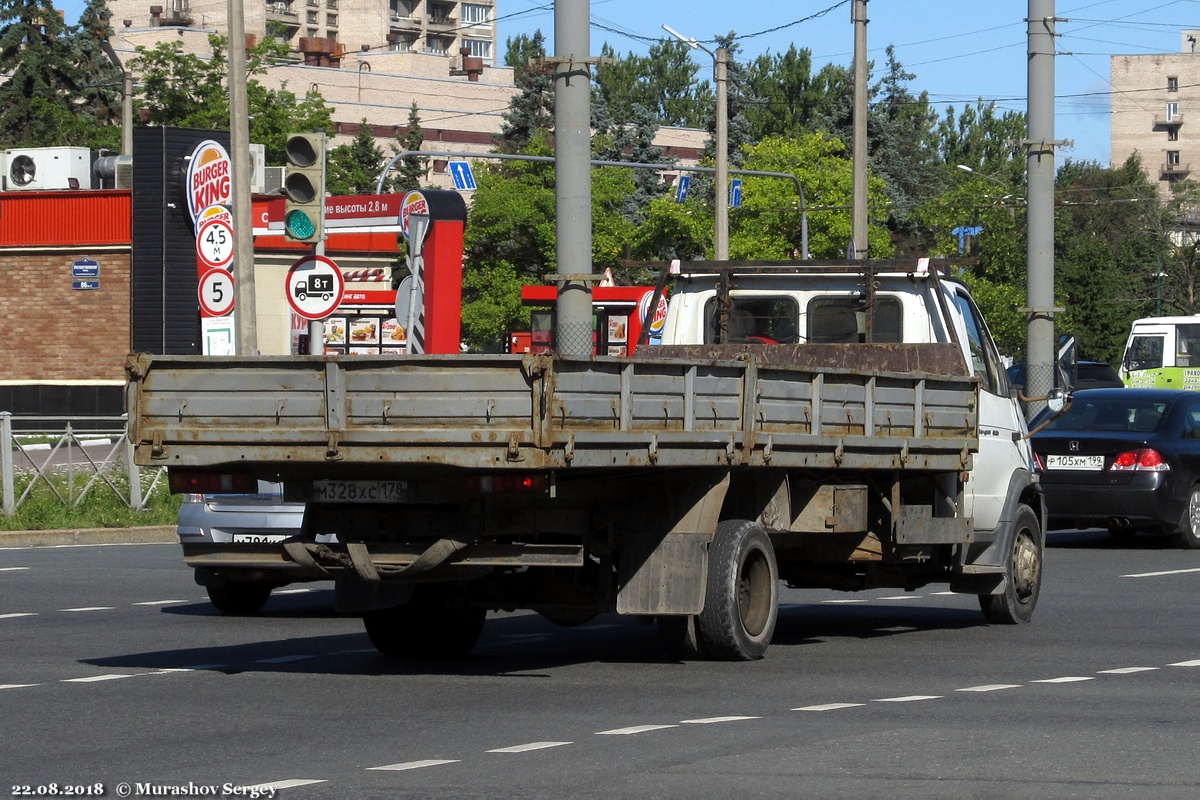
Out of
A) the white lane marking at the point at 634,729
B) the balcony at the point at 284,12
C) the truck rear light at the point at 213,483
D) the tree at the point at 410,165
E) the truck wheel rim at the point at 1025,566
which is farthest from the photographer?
the balcony at the point at 284,12

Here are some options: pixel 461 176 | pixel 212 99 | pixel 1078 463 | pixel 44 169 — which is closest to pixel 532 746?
pixel 1078 463

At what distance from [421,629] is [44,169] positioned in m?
42.1

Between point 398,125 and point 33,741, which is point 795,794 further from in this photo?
point 398,125

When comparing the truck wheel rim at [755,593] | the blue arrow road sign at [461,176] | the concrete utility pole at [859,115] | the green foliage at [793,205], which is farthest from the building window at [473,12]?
the truck wheel rim at [755,593]

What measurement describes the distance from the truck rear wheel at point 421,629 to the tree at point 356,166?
75373 millimetres

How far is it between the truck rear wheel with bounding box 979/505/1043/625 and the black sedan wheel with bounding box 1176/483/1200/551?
7.37 meters

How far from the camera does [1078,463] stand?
67.3ft

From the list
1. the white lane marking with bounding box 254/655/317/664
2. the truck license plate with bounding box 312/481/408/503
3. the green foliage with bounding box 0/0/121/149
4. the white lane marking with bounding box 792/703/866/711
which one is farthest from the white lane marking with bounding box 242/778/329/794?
the green foliage with bounding box 0/0/121/149

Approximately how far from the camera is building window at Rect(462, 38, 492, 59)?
15812cm

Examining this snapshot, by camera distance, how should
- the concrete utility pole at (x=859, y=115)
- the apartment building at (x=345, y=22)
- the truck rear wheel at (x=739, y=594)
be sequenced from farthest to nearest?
the apartment building at (x=345, y=22)
the concrete utility pole at (x=859, y=115)
the truck rear wheel at (x=739, y=594)

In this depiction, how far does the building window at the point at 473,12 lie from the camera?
157375 millimetres

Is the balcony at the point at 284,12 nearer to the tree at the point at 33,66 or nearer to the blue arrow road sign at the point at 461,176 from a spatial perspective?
the tree at the point at 33,66

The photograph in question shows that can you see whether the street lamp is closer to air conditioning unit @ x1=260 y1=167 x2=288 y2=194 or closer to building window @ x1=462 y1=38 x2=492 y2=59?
air conditioning unit @ x1=260 y1=167 x2=288 y2=194

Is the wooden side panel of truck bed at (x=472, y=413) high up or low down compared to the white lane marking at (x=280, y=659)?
up
